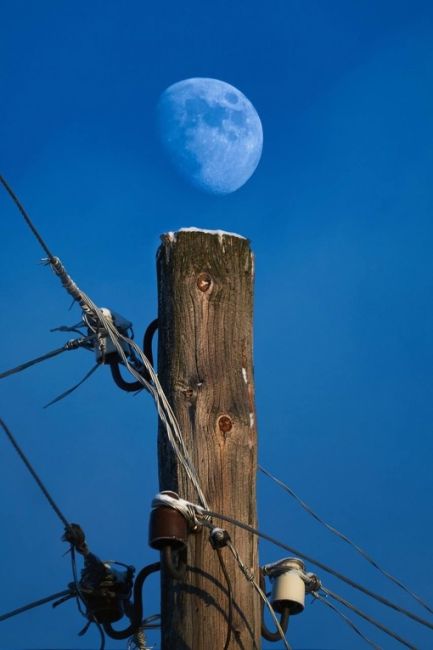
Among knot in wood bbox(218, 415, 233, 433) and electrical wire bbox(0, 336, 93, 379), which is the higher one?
electrical wire bbox(0, 336, 93, 379)

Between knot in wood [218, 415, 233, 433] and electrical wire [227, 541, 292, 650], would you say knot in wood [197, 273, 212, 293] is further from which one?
electrical wire [227, 541, 292, 650]

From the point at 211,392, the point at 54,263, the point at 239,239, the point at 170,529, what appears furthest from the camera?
the point at 54,263

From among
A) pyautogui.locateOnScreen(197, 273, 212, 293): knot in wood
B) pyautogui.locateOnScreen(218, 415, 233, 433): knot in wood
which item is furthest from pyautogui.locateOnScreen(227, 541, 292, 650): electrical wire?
pyautogui.locateOnScreen(197, 273, 212, 293): knot in wood

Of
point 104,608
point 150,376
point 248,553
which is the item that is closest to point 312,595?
point 248,553

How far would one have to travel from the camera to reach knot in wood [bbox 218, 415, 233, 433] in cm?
440

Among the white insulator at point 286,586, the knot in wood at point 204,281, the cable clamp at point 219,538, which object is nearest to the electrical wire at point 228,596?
the cable clamp at point 219,538

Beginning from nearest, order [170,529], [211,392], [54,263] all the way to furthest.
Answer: [170,529]
[211,392]
[54,263]

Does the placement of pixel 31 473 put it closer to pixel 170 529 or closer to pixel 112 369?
pixel 112 369

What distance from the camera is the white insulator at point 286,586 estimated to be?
14.9 feet

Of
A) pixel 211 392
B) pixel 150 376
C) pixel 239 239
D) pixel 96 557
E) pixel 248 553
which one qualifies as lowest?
pixel 248 553

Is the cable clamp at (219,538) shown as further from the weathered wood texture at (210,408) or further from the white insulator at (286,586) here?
the white insulator at (286,586)

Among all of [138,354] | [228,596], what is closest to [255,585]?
[228,596]

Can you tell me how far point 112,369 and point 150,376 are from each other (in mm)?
494

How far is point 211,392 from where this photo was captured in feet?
14.6
